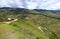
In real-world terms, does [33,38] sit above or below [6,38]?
below

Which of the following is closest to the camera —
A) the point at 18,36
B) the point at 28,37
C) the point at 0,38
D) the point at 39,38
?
the point at 0,38

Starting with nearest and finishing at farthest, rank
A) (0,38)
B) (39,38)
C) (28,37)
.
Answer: (0,38) < (28,37) < (39,38)

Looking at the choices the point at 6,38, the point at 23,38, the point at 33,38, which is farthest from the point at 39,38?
the point at 6,38

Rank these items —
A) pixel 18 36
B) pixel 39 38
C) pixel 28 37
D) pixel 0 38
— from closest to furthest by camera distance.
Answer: pixel 0 38 < pixel 18 36 < pixel 28 37 < pixel 39 38

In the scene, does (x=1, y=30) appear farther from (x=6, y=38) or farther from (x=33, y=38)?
(x=33, y=38)

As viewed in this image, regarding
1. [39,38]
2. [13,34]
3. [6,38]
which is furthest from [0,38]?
[39,38]

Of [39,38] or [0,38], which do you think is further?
[39,38]

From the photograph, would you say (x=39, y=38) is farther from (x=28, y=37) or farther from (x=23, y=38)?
(x=23, y=38)

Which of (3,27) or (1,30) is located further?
(3,27)

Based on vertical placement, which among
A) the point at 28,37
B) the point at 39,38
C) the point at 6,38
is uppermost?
the point at 6,38
